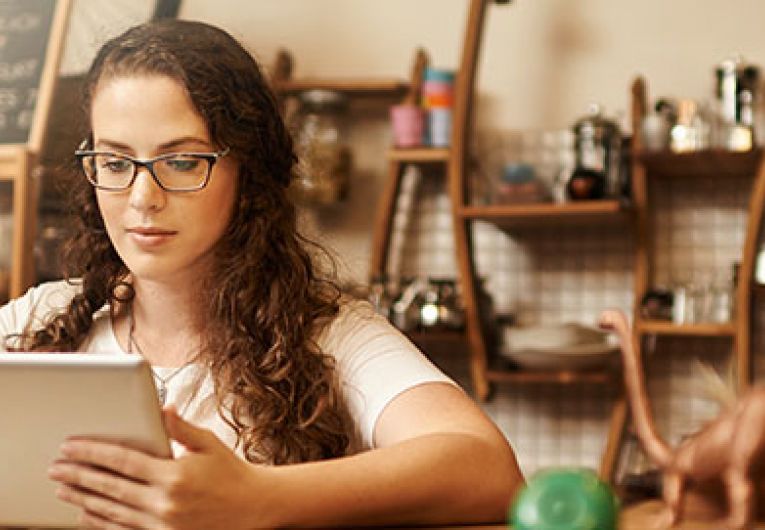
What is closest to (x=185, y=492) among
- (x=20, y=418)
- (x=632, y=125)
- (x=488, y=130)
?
(x=20, y=418)

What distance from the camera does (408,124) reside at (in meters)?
3.35

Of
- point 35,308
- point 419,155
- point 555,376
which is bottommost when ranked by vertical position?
point 555,376

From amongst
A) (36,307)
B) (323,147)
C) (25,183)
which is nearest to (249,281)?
(36,307)

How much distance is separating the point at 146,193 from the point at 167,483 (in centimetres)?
52

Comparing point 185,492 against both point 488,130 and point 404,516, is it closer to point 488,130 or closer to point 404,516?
point 404,516

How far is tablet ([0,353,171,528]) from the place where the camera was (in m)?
0.92

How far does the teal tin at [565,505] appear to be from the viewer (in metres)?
0.66

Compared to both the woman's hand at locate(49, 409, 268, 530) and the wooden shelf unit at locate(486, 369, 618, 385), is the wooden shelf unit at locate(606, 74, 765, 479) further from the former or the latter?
the woman's hand at locate(49, 409, 268, 530)

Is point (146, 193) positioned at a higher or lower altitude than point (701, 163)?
higher

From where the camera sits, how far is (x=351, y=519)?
111 centimetres

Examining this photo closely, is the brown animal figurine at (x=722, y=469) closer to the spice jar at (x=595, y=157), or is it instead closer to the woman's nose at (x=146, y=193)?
the woman's nose at (x=146, y=193)

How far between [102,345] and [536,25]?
7.20 ft

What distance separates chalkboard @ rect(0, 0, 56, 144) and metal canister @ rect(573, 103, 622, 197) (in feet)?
4.43

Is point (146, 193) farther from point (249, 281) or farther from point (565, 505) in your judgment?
point (565, 505)
